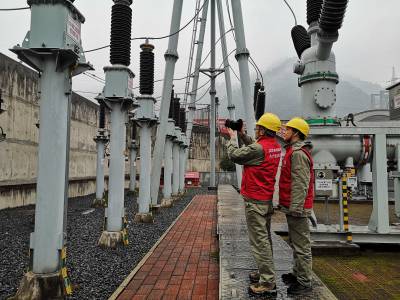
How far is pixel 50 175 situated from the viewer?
3.71 m

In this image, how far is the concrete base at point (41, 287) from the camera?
3516 mm

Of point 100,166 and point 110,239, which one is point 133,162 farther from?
point 110,239

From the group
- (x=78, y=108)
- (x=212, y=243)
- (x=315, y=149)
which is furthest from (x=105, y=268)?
(x=78, y=108)

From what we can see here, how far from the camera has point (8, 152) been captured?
1123 cm

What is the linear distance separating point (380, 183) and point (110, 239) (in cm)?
524

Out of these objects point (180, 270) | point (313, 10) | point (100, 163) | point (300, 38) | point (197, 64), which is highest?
point (197, 64)

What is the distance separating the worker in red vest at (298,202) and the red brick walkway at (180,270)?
3.56 ft

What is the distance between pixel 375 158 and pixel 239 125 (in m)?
4.09

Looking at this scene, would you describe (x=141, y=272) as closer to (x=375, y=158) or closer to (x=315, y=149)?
(x=315, y=149)

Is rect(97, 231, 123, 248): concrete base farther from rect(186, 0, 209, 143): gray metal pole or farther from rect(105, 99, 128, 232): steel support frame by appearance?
rect(186, 0, 209, 143): gray metal pole

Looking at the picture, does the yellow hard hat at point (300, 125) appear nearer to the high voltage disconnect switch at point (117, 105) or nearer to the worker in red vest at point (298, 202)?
the worker in red vest at point (298, 202)

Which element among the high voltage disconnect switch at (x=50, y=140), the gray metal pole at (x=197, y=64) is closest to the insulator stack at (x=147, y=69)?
the high voltage disconnect switch at (x=50, y=140)

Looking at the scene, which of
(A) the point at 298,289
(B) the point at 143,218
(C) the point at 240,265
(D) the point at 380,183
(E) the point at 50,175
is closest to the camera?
(A) the point at 298,289

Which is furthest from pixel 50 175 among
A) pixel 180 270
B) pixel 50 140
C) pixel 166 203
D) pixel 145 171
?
pixel 166 203
